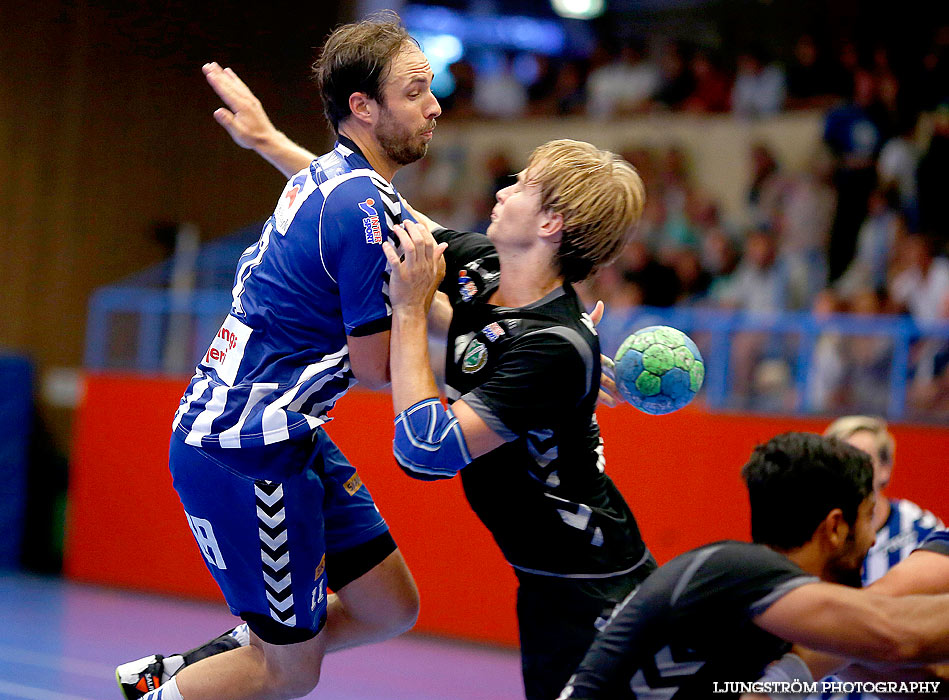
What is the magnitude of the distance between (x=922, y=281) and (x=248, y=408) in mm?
6521

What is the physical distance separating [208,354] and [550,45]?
13303 mm

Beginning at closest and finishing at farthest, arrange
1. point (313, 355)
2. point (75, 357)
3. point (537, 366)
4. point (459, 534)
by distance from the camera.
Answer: point (537, 366) < point (313, 355) < point (459, 534) < point (75, 357)

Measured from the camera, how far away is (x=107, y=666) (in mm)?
6457

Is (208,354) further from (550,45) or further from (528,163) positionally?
(550,45)

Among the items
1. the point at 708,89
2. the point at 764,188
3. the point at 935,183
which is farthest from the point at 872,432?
the point at 708,89

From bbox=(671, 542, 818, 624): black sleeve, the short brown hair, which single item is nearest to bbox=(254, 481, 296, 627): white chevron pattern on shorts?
the short brown hair

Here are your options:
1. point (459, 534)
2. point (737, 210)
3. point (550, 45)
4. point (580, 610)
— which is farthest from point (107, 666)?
point (550, 45)

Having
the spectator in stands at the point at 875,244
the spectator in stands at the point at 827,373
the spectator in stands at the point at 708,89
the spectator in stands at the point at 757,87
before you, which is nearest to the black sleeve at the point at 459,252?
the spectator in stands at the point at 827,373

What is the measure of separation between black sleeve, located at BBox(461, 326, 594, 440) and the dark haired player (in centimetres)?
53

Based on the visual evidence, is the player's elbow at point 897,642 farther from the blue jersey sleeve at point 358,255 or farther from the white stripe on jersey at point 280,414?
the white stripe on jersey at point 280,414

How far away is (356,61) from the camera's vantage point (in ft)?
10.0

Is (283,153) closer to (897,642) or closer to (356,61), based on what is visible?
(356,61)

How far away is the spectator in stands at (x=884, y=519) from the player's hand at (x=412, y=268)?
250cm

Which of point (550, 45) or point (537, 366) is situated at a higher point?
point (550, 45)
